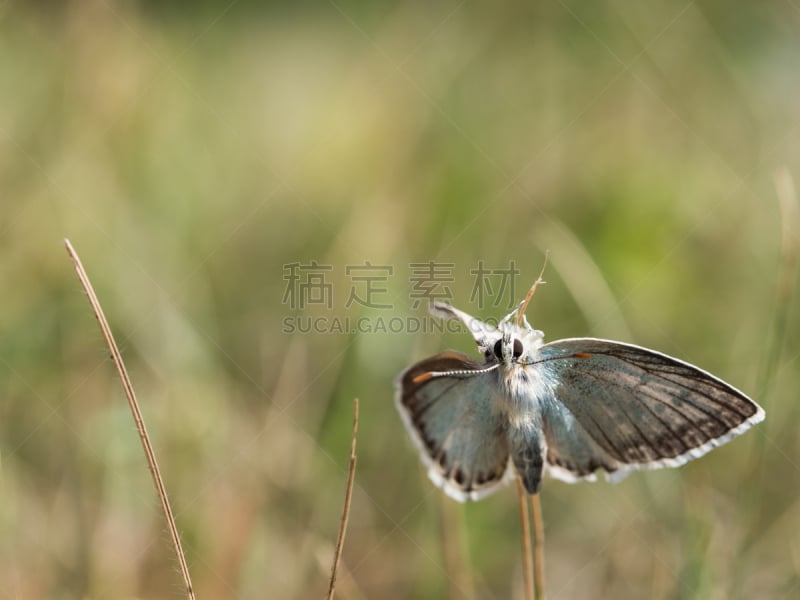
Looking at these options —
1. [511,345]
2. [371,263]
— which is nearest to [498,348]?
[511,345]

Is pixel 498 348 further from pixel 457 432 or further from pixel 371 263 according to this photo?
pixel 371 263

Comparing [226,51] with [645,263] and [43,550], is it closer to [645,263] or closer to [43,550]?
[645,263]

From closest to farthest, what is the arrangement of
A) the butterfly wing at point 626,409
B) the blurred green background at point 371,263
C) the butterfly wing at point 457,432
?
the butterfly wing at point 626,409 < the butterfly wing at point 457,432 < the blurred green background at point 371,263

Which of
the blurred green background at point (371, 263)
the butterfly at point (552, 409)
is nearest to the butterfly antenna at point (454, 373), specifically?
the butterfly at point (552, 409)

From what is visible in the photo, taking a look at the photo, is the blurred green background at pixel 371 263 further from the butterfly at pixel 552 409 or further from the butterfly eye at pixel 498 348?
the butterfly eye at pixel 498 348

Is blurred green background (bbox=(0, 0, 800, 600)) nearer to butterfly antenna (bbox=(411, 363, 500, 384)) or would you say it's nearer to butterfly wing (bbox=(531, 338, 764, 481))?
butterfly wing (bbox=(531, 338, 764, 481))

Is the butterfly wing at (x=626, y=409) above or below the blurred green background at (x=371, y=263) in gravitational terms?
below

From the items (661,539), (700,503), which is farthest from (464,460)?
(661,539)

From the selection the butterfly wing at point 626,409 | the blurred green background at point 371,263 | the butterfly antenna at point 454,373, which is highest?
the blurred green background at point 371,263
